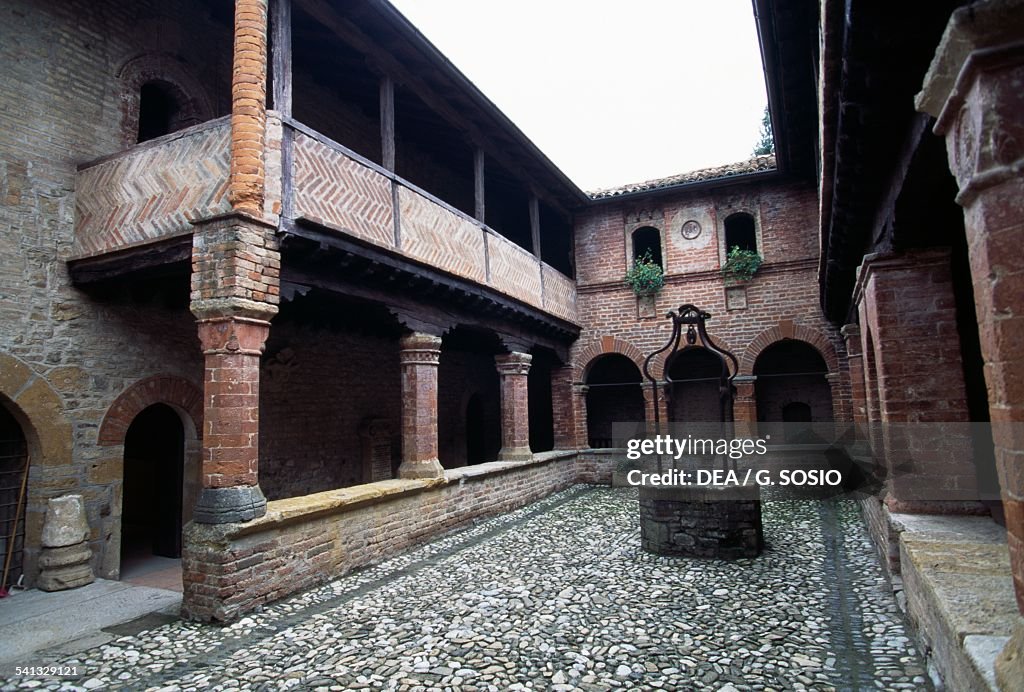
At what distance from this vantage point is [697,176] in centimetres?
1292

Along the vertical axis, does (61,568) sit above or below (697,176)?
below

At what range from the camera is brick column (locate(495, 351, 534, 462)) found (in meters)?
11.1

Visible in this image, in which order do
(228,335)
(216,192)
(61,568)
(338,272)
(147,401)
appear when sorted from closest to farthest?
(228,335), (216,192), (61,568), (338,272), (147,401)

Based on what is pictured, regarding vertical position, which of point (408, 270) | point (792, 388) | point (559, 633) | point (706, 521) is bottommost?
point (559, 633)

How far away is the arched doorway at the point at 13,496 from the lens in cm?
608

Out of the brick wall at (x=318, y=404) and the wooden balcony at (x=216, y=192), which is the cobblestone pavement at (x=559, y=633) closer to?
the brick wall at (x=318, y=404)

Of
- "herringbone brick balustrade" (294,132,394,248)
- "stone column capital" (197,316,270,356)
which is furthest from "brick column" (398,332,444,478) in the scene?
"stone column capital" (197,316,270,356)

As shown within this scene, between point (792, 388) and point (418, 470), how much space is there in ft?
33.2

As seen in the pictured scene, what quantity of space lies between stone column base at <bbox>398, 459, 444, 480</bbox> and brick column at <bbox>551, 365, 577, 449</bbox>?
568cm

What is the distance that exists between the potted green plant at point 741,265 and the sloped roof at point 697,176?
61.9 inches

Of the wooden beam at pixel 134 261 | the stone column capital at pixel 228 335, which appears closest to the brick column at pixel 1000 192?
the stone column capital at pixel 228 335

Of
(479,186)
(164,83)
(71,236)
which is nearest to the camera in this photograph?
(71,236)

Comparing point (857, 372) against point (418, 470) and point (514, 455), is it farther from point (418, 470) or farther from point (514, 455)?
point (418, 470)

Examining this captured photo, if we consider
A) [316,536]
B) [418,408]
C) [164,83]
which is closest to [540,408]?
[418,408]
